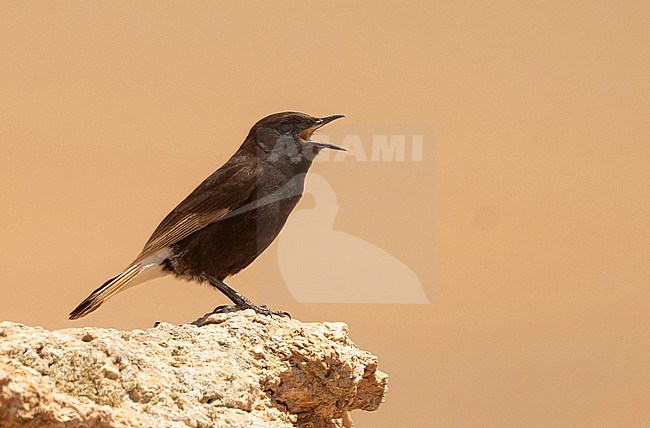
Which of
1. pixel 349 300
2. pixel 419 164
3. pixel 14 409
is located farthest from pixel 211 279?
pixel 14 409

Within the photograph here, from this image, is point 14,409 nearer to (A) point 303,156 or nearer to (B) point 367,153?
(A) point 303,156

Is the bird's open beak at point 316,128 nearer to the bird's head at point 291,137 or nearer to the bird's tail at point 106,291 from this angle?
the bird's head at point 291,137

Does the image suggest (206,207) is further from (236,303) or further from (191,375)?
(191,375)

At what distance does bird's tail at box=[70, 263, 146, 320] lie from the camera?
5.95m

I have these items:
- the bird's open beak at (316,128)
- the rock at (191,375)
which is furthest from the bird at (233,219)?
the rock at (191,375)

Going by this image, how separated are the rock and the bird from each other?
872 millimetres

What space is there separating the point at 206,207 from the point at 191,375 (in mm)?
2315

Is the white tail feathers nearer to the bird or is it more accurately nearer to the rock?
the bird

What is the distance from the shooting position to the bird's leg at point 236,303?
5.61m

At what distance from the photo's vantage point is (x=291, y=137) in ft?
20.5

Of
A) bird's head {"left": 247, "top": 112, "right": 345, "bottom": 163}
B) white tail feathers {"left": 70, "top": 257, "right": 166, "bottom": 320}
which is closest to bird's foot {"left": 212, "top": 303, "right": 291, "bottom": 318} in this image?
white tail feathers {"left": 70, "top": 257, "right": 166, "bottom": 320}

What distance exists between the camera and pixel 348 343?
206 inches

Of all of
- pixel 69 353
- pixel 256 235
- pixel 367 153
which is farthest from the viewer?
pixel 367 153

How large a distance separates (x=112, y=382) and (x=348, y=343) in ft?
6.44
